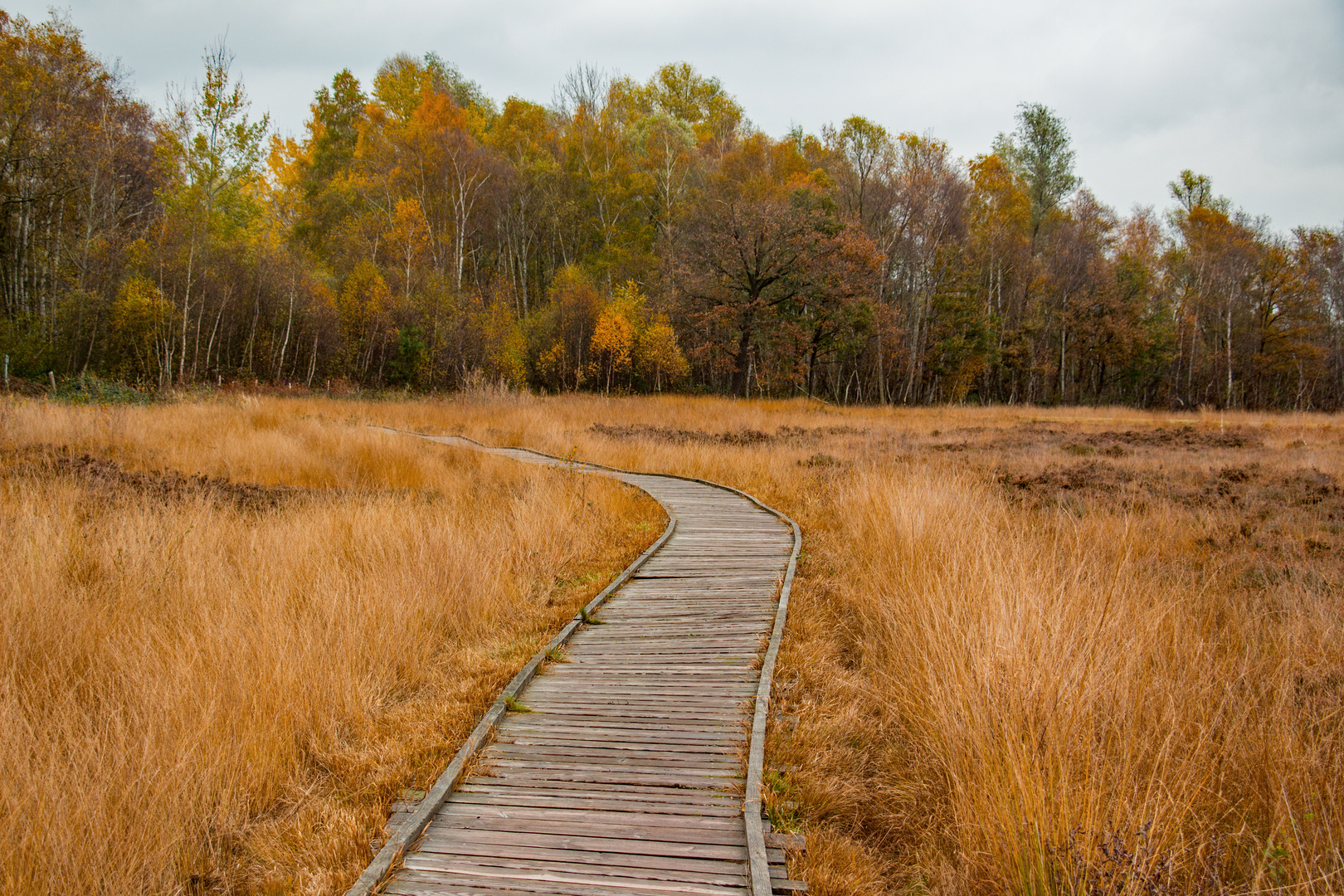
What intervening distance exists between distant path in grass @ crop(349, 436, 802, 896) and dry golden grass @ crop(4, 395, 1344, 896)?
26 centimetres

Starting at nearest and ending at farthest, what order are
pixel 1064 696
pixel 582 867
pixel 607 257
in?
pixel 582 867, pixel 1064 696, pixel 607 257

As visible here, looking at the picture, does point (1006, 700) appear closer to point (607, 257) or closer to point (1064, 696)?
point (1064, 696)

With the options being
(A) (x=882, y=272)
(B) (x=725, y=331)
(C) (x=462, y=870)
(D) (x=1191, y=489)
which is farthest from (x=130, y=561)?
(A) (x=882, y=272)

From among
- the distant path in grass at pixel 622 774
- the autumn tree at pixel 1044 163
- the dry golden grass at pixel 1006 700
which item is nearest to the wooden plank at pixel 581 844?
the distant path in grass at pixel 622 774

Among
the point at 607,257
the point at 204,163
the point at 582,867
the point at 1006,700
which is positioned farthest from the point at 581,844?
the point at 607,257

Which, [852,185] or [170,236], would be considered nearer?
[170,236]

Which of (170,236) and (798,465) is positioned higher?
(170,236)

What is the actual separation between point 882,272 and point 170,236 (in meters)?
32.9

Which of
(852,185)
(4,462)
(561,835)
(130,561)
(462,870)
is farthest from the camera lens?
(852,185)

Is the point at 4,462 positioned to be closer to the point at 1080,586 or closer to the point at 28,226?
the point at 1080,586

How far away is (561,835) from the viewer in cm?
303

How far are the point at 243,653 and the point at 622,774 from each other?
267 centimetres

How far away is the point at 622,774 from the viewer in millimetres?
3520

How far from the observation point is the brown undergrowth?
286 centimetres
